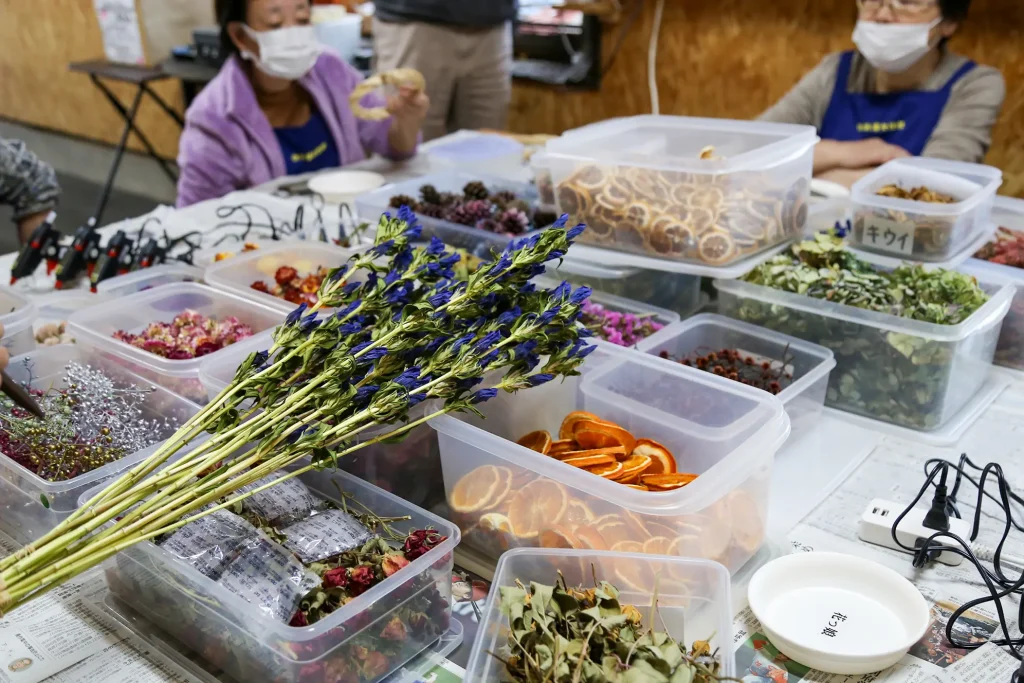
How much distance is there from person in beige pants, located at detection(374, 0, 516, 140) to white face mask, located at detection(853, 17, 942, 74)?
1.30 meters

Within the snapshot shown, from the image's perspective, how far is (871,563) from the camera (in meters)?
1.01

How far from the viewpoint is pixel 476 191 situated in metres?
2.03

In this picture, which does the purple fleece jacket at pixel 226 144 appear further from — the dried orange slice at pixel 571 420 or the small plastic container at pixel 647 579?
the small plastic container at pixel 647 579

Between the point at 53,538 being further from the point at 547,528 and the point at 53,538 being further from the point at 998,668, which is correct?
the point at 998,668

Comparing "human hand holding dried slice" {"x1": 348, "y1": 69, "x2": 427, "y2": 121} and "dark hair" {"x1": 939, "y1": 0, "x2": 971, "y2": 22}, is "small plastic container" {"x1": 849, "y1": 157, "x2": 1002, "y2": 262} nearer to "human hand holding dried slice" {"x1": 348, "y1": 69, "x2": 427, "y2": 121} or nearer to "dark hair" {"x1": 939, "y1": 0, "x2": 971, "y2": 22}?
"dark hair" {"x1": 939, "y1": 0, "x2": 971, "y2": 22}

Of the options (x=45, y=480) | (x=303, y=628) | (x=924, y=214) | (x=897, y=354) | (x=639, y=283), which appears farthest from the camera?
(x=639, y=283)

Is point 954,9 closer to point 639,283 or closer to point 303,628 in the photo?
point 639,283

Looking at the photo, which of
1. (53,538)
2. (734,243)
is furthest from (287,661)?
(734,243)

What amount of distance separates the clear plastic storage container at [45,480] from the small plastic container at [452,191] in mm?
591

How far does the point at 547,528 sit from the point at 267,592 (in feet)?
1.07

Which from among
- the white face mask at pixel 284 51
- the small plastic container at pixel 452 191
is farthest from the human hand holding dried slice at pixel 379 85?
the small plastic container at pixel 452 191

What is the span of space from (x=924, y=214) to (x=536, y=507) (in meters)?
1.01

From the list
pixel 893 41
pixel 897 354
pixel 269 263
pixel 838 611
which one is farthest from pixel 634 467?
pixel 893 41

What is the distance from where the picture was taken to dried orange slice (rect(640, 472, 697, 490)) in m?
1.01
